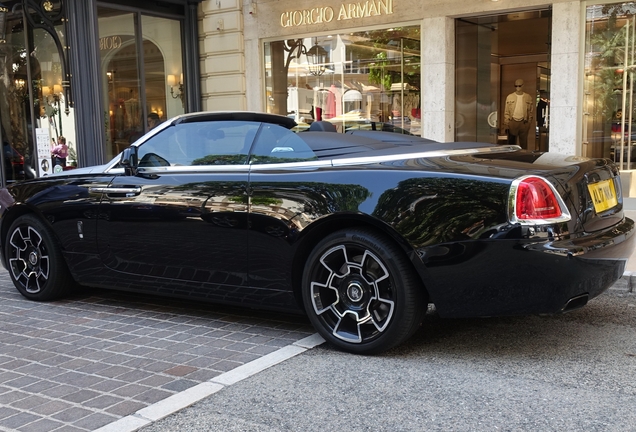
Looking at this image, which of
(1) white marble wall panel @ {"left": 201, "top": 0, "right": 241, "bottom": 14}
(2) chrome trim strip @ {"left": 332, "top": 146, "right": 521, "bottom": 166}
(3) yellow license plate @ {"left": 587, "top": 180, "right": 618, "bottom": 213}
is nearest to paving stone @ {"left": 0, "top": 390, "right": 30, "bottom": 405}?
(2) chrome trim strip @ {"left": 332, "top": 146, "right": 521, "bottom": 166}

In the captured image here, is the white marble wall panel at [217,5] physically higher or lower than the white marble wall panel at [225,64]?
higher

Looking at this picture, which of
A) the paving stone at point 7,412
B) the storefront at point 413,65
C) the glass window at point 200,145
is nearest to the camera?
the paving stone at point 7,412

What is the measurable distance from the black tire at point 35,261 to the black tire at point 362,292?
8.06ft

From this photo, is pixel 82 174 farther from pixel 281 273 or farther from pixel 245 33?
pixel 245 33

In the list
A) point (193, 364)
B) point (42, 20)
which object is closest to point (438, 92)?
point (42, 20)

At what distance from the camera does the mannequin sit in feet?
51.0

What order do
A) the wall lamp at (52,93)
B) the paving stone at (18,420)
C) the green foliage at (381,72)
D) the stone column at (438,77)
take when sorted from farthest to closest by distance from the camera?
the wall lamp at (52,93) < the green foliage at (381,72) < the stone column at (438,77) < the paving stone at (18,420)

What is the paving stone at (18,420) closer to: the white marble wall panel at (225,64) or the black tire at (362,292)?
the black tire at (362,292)

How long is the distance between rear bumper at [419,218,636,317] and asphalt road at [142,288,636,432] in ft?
1.23

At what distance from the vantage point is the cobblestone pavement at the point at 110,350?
3.38 meters

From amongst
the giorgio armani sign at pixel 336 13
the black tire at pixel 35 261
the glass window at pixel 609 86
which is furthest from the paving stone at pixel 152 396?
the giorgio armani sign at pixel 336 13

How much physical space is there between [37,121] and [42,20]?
91.9 inches

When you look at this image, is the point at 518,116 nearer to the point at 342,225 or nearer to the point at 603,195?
the point at 603,195

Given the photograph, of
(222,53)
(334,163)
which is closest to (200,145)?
(334,163)
